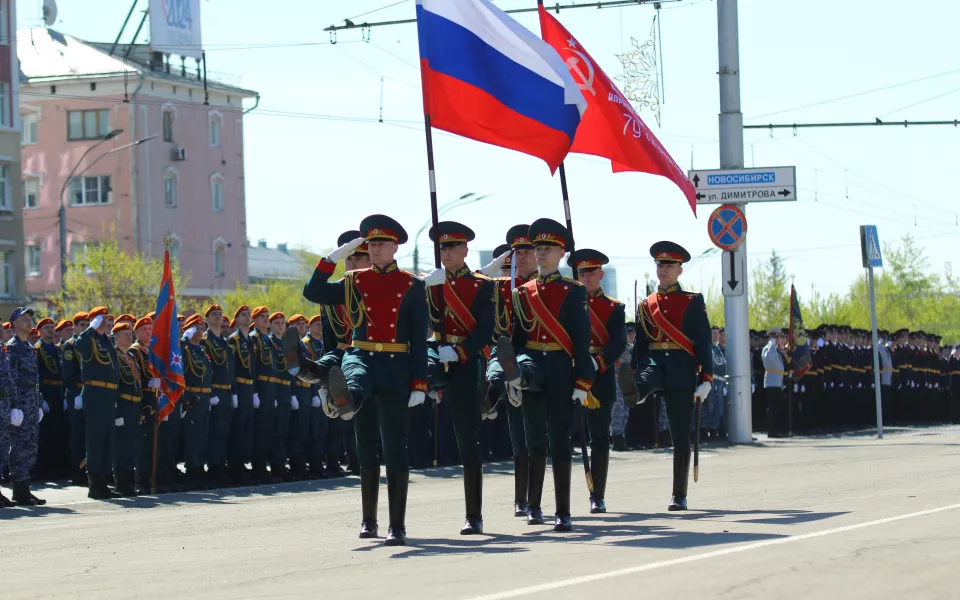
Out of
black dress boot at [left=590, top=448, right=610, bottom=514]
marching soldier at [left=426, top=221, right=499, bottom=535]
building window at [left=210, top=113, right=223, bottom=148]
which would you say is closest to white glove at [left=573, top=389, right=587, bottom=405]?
marching soldier at [left=426, top=221, right=499, bottom=535]

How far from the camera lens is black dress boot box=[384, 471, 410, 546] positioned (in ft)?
32.6

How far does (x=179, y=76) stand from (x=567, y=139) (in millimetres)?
57659

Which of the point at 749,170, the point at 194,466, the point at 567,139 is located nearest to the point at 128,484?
the point at 194,466

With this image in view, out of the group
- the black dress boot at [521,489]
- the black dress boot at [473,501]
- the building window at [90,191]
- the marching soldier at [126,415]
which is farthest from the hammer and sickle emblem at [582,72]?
the building window at [90,191]

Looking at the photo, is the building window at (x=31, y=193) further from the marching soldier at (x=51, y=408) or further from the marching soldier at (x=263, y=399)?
the marching soldier at (x=263, y=399)

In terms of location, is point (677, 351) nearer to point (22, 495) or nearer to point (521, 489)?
point (521, 489)

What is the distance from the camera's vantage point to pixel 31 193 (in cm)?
6988

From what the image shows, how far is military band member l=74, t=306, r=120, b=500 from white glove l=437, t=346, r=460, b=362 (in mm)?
6472

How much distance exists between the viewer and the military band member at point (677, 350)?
12367 millimetres

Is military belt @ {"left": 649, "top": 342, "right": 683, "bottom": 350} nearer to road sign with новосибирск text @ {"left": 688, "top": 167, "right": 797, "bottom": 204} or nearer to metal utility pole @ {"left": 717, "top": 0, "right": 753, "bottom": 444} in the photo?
road sign with новосибирск text @ {"left": 688, "top": 167, "right": 797, "bottom": 204}

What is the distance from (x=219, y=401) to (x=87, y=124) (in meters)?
53.2

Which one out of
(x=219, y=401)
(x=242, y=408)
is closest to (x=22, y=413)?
(x=219, y=401)

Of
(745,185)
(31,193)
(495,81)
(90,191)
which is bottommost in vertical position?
(495,81)

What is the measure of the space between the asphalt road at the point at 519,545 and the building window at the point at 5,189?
38.0 m
